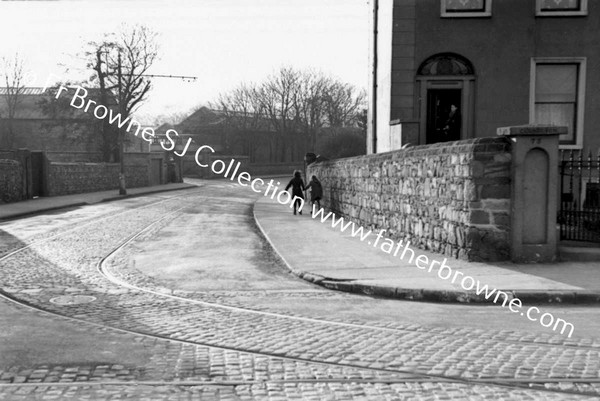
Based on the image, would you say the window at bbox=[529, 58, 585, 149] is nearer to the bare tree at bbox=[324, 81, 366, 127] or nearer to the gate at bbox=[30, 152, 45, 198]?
the gate at bbox=[30, 152, 45, 198]

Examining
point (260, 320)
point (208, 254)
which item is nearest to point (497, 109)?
point (208, 254)

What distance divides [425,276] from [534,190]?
2505 millimetres

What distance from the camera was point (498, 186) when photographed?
10820 mm

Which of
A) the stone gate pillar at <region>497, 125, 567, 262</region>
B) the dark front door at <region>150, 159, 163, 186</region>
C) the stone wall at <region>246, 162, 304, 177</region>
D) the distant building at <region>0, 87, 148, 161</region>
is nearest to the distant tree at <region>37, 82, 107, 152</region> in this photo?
the distant building at <region>0, 87, 148, 161</region>

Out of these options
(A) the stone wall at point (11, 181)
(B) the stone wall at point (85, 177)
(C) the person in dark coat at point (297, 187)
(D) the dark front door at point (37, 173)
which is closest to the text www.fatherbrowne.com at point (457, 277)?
(C) the person in dark coat at point (297, 187)

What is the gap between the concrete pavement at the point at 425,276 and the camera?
8695 millimetres

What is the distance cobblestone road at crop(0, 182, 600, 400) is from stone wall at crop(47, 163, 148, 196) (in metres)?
26.8

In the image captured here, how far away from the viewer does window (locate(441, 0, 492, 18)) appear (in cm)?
1777

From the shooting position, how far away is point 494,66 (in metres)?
17.9

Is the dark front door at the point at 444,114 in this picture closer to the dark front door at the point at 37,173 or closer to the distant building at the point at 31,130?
the dark front door at the point at 37,173

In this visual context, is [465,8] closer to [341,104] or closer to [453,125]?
[453,125]

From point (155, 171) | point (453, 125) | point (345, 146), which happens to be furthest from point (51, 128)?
point (453, 125)

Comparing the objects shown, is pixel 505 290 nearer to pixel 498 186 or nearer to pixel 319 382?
pixel 498 186

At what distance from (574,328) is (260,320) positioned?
351 cm
